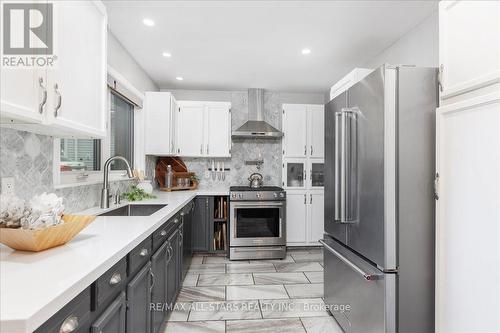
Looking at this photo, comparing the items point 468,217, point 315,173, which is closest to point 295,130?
point 315,173

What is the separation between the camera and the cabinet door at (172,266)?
2.15 m

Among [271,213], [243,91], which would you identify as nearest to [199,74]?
[243,91]

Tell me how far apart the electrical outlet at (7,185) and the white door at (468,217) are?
2253mm

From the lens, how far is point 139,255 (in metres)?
1.44

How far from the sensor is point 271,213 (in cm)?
394

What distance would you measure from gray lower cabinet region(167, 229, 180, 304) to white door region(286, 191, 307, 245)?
2138 mm

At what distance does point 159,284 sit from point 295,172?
9.56 ft

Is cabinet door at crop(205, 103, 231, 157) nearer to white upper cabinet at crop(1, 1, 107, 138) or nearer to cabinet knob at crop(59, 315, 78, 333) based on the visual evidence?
white upper cabinet at crop(1, 1, 107, 138)

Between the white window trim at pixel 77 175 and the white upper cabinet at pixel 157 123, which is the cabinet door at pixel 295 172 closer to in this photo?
the white upper cabinet at pixel 157 123

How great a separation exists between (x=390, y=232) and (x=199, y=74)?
3.32 meters

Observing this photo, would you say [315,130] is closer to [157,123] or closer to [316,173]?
[316,173]

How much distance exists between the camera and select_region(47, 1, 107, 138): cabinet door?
1191 mm

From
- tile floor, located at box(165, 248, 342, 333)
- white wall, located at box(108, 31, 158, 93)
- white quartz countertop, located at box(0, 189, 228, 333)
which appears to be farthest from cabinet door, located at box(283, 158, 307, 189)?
white quartz countertop, located at box(0, 189, 228, 333)

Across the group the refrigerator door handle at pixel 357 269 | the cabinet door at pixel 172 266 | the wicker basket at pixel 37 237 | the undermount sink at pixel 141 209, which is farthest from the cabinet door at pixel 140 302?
the refrigerator door handle at pixel 357 269
